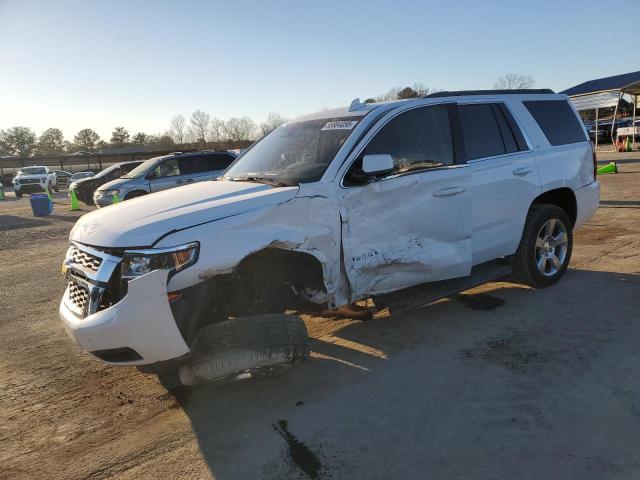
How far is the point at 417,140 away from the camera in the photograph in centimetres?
401

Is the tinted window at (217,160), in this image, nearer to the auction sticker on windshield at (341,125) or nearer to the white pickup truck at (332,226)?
the white pickup truck at (332,226)

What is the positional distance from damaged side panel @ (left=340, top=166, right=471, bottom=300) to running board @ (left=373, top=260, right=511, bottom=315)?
0.40ft

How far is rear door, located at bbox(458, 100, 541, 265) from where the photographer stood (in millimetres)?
4258

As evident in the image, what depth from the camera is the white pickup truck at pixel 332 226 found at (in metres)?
2.83

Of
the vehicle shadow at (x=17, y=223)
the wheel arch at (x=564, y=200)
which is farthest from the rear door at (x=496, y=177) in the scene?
the vehicle shadow at (x=17, y=223)

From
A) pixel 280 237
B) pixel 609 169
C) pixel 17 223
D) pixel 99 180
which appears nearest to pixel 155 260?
pixel 280 237

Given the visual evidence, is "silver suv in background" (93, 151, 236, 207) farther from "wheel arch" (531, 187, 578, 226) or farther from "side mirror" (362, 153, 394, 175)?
"side mirror" (362, 153, 394, 175)

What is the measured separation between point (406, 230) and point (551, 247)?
7.25ft

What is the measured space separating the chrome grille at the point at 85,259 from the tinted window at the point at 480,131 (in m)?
3.17

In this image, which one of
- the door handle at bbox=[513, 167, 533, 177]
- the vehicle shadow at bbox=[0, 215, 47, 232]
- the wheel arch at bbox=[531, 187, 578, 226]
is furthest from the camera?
the vehicle shadow at bbox=[0, 215, 47, 232]

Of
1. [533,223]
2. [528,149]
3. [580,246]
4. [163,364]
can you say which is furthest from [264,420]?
[580,246]

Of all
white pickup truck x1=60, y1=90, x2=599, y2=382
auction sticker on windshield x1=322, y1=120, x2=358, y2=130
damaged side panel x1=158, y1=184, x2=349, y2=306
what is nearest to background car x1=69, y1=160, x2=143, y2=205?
white pickup truck x1=60, y1=90, x2=599, y2=382

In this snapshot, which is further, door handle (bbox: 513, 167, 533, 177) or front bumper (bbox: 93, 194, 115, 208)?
front bumper (bbox: 93, 194, 115, 208)

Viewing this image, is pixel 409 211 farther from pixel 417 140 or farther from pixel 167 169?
pixel 167 169
